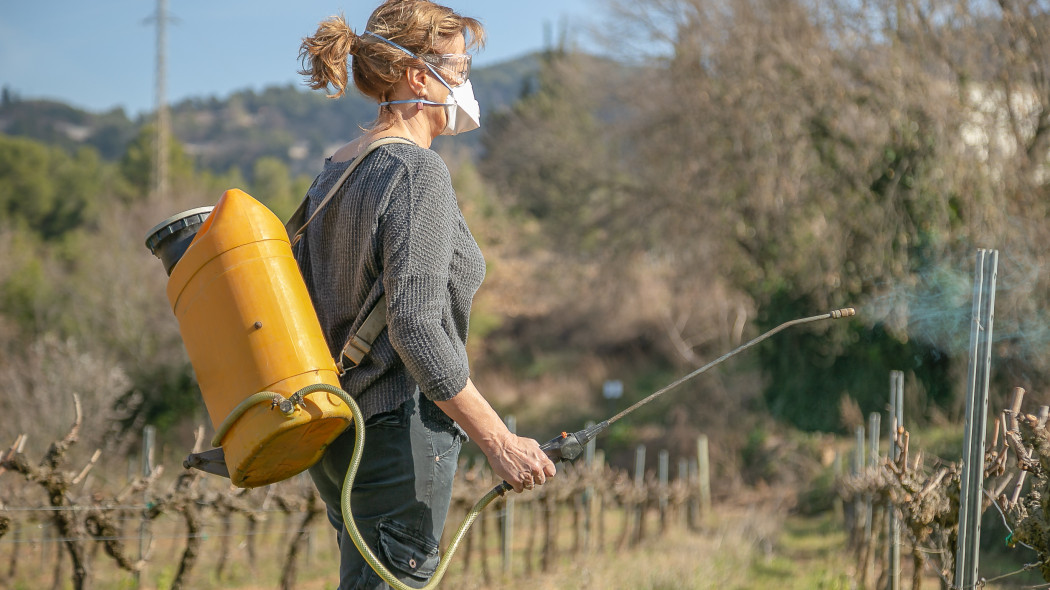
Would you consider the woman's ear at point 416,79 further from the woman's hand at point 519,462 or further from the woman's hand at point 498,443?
the woman's hand at point 519,462

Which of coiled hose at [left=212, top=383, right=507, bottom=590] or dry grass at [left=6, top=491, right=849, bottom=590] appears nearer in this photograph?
coiled hose at [left=212, top=383, right=507, bottom=590]

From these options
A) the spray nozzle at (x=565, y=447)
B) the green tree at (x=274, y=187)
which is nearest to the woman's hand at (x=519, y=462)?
the spray nozzle at (x=565, y=447)

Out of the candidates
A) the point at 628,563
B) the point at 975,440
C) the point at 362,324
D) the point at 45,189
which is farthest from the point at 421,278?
the point at 45,189

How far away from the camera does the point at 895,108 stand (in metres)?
13.9

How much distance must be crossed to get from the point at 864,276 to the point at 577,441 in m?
13.4

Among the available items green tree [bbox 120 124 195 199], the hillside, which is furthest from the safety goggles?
the hillside

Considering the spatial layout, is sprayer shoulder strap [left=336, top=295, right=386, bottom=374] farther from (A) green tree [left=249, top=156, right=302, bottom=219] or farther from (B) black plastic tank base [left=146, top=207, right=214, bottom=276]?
(A) green tree [left=249, top=156, right=302, bottom=219]

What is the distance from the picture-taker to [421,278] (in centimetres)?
180

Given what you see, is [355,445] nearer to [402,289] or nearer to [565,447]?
[402,289]

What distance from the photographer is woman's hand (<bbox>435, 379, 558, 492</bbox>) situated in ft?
5.96

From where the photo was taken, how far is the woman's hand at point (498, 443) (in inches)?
71.6

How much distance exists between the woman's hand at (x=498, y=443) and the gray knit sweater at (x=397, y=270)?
0.12ft

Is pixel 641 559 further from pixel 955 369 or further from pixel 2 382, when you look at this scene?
pixel 2 382

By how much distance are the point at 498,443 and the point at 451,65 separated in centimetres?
87
